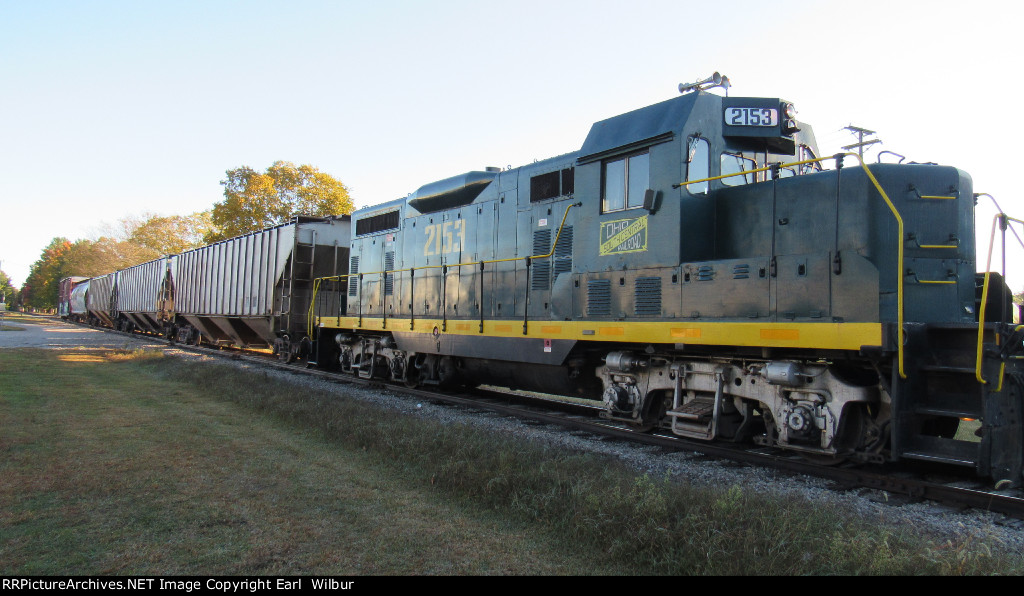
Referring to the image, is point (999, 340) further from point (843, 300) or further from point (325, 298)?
point (325, 298)

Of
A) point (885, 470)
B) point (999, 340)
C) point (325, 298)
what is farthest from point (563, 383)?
point (325, 298)

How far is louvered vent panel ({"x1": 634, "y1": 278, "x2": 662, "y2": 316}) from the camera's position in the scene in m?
7.01

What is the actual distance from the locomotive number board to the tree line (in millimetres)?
16241

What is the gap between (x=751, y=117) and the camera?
7.04m

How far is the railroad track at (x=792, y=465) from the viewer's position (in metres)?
4.89

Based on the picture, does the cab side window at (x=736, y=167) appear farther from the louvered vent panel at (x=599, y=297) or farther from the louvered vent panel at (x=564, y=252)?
the louvered vent panel at (x=564, y=252)

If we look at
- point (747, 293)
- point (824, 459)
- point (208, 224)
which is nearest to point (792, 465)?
point (824, 459)

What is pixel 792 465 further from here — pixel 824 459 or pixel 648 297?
pixel 648 297

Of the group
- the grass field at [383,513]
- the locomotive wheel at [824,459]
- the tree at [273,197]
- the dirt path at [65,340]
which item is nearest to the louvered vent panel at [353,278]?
the grass field at [383,513]

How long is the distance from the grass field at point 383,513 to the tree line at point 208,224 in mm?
15206

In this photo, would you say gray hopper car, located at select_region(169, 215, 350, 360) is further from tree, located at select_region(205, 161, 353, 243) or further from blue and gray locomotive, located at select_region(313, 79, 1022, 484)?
tree, located at select_region(205, 161, 353, 243)

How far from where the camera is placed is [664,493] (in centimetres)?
438

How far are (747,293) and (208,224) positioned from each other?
2497 inches

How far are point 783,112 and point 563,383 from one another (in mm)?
4414
